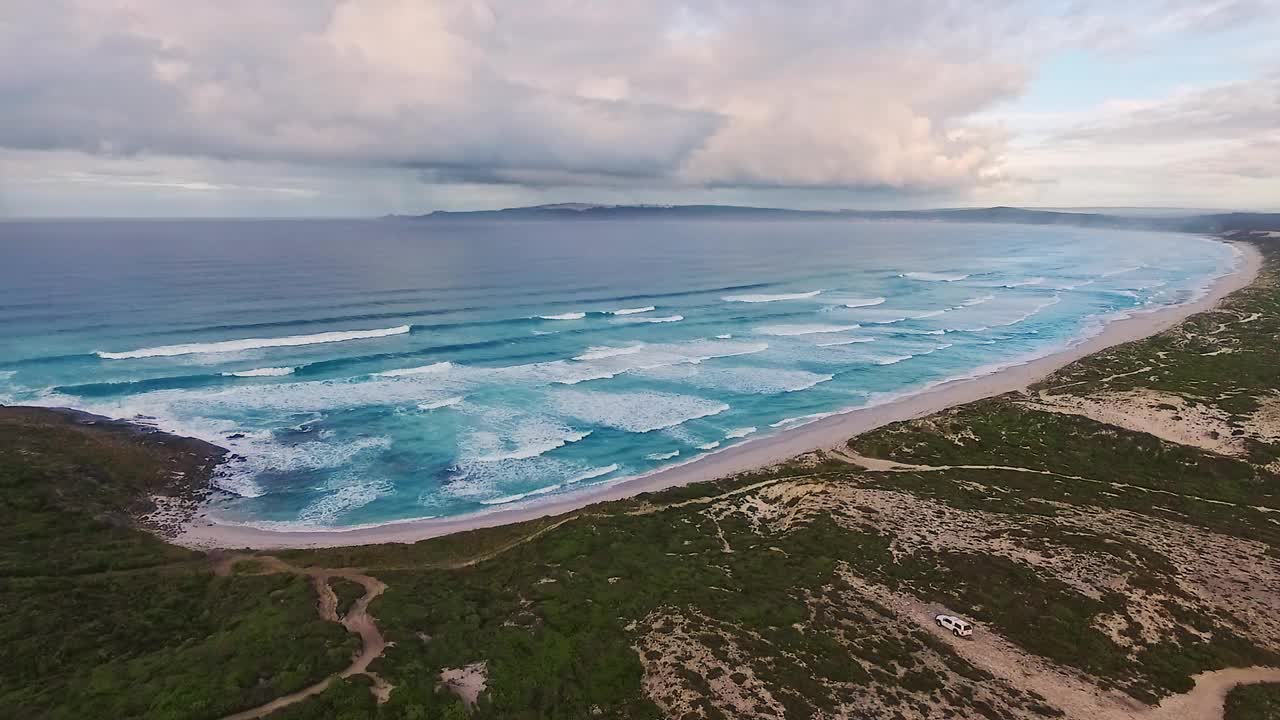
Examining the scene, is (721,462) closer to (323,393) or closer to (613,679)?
(613,679)

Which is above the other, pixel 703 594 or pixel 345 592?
pixel 345 592

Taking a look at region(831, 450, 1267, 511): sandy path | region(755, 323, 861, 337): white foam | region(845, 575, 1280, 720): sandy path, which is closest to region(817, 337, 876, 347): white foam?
region(755, 323, 861, 337): white foam

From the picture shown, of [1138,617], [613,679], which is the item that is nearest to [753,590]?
[613,679]

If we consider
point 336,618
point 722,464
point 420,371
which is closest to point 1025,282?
point 722,464

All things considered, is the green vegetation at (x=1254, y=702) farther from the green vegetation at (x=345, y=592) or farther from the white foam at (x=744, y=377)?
the white foam at (x=744, y=377)

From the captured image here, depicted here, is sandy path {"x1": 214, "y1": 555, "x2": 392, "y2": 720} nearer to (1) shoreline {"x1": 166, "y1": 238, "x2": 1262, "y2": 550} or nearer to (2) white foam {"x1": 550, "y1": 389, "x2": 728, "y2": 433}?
(1) shoreline {"x1": 166, "y1": 238, "x2": 1262, "y2": 550}

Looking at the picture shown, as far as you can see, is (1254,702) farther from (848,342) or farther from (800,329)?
(800,329)

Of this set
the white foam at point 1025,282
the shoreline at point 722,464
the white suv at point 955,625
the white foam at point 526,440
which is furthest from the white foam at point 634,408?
the white foam at point 1025,282
